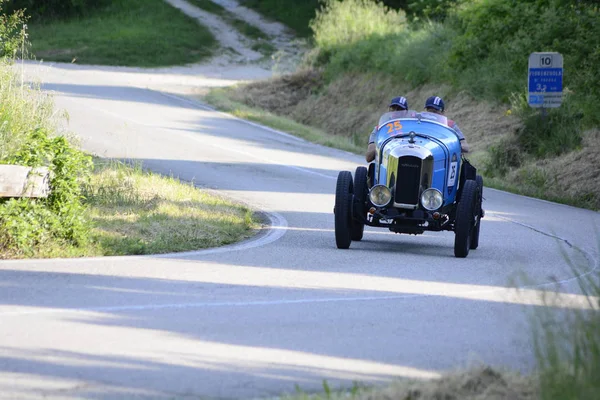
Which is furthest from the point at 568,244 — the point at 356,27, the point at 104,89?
the point at 356,27

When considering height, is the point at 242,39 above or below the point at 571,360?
above

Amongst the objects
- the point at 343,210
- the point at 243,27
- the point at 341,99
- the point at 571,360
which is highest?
the point at 243,27

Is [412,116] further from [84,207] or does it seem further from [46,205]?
[46,205]

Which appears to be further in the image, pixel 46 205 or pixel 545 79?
pixel 545 79

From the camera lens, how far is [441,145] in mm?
13164

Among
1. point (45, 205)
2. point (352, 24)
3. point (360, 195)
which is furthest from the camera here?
point (352, 24)

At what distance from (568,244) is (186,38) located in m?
48.6

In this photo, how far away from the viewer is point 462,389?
5852 millimetres

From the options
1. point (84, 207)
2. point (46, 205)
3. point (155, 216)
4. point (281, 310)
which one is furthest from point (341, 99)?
point (281, 310)

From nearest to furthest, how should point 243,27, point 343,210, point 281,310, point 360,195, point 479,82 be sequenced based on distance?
point 281,310, point 343,210, point 360,195, point 479,82, point 243,27

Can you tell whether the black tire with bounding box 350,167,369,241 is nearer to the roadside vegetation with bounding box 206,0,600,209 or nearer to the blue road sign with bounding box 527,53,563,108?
the roadside vegetation with bounding box 206,0,600,209

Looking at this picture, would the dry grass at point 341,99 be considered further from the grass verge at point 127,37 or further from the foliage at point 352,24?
the grass verge at point 127,37

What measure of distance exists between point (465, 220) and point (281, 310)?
168 inches

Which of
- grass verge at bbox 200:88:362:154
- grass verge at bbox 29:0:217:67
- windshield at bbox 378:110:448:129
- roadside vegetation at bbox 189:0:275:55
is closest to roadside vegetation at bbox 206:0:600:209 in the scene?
grass verge at bbox 200:88:362:154
